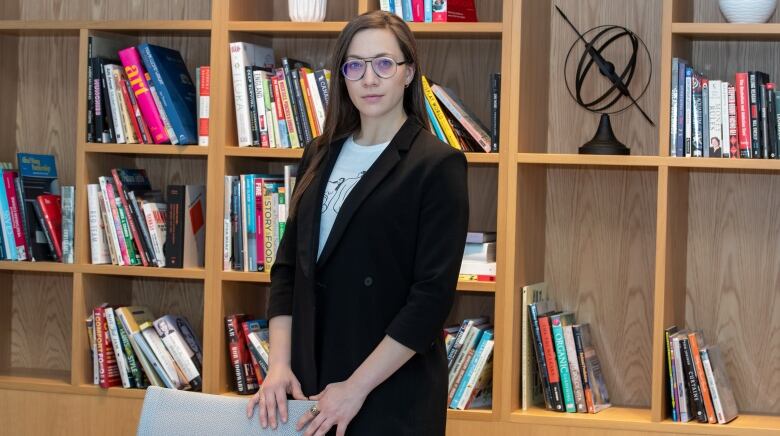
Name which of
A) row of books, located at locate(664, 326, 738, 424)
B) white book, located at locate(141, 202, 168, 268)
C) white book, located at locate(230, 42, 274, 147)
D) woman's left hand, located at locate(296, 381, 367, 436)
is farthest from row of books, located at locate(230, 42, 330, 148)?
woman's left hand, located at locate(296, 381, 367, 436)

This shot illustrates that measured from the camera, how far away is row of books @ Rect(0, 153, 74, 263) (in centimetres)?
327

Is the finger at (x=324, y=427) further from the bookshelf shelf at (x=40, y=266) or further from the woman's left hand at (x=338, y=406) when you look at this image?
the bookshelf shelf at (x=40, y=266)

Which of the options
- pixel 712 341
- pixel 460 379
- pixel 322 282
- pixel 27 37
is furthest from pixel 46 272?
pixel 712 341

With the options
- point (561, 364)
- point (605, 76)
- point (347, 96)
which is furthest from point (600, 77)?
point (347, 96)

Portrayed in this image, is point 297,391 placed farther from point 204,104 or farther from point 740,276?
point 740,276

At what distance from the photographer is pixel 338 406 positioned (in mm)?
1856

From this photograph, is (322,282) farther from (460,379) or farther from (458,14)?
(458,14)

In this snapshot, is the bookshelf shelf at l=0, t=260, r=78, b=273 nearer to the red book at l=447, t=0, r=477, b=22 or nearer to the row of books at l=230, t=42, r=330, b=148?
the row of books at l=230, t=42, r=330, b=148

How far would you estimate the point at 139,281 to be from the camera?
139 inches

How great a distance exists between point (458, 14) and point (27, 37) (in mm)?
1544

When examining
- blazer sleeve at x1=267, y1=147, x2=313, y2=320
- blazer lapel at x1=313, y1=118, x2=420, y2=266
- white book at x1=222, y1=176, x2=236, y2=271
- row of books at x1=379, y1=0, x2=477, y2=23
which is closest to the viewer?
blazer lapel at x1=313, y1=118, x2=420, y2=266

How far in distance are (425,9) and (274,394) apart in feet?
5.03

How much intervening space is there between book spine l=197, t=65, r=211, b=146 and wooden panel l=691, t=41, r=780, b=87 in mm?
1446

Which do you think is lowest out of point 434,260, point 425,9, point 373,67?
point 434,260
